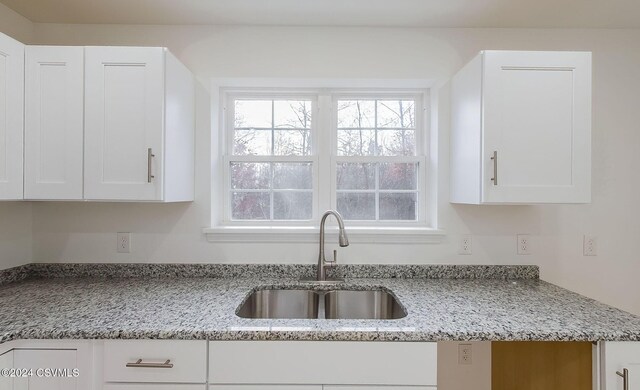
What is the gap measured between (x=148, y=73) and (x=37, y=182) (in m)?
0.74

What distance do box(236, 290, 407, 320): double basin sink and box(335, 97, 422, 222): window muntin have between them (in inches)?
20.1

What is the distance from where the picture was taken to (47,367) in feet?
4.02

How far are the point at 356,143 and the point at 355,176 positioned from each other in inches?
8.3

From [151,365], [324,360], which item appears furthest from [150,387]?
[324,360]

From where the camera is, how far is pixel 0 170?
1505 millimetres

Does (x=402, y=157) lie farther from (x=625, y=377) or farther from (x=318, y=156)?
(x=625, y=377)

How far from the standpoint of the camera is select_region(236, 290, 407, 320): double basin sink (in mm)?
1829

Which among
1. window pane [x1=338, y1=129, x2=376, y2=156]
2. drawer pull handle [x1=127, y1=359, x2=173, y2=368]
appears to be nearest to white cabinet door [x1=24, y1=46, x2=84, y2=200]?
drawer pull handle [x1=127, y1=359, x2=173, y2=368]

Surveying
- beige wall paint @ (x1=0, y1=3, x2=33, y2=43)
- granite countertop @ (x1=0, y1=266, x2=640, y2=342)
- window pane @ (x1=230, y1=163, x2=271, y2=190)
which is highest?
beige wall paint @ (x1=0, y1=3, x2=33, y2=43)

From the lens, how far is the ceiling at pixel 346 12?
5.85 ft

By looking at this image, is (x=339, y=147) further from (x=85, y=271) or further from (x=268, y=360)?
(x=85, y=271)

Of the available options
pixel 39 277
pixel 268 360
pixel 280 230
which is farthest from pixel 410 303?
pixel 39 277

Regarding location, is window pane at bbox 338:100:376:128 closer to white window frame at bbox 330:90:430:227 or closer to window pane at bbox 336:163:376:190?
white window frame at bbox 330:90:430:227

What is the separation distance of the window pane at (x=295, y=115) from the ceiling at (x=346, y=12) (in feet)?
1.50
